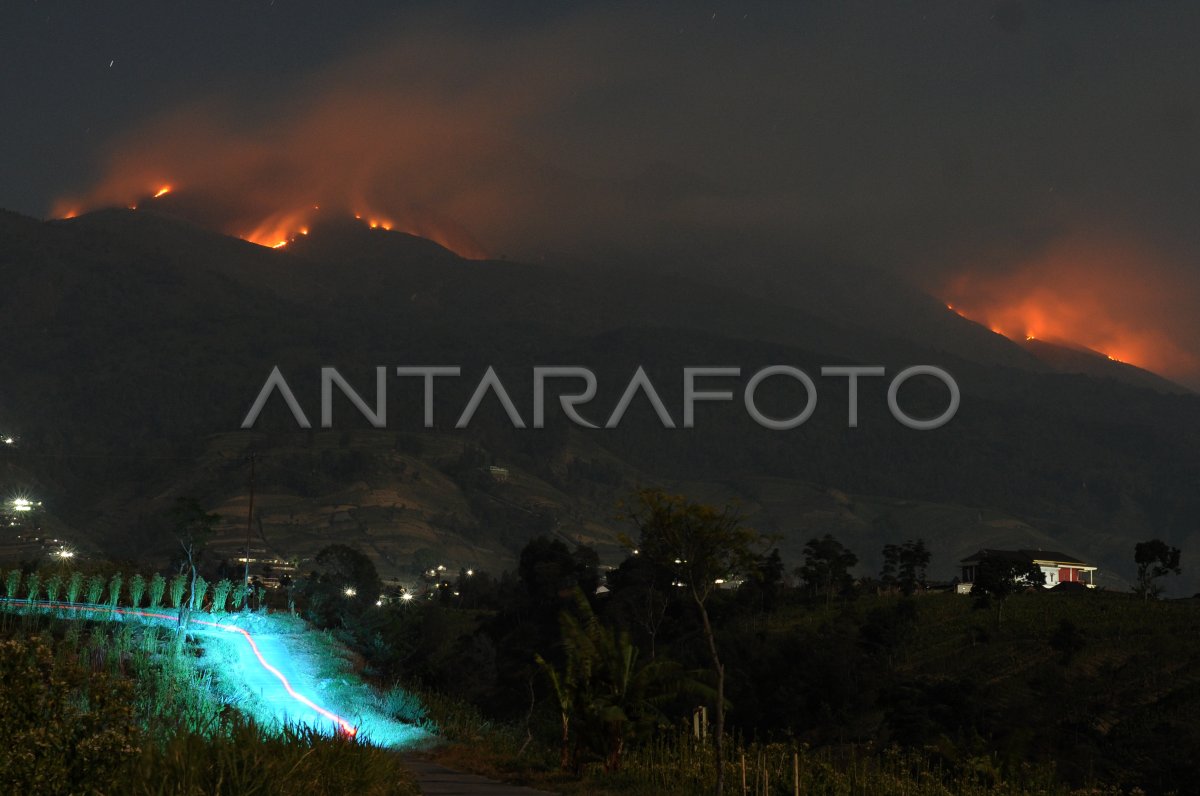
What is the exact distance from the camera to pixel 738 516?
22.2 meters

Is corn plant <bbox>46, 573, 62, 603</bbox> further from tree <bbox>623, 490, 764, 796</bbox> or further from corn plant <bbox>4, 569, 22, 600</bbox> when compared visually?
tree <bbox>623, 490, 764, 796</bbox>

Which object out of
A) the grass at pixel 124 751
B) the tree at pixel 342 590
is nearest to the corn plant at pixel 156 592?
the tree at pixel 342 590

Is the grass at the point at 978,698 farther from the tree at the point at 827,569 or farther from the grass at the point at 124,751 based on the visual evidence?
the grass at the point at 124,751

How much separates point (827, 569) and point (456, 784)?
72.0 meters

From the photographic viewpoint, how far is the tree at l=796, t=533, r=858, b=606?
3494 inches

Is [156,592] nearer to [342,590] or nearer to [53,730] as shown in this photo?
[342,590]

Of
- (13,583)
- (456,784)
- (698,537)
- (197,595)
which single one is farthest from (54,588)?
(698,537)

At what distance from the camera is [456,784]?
790 inches

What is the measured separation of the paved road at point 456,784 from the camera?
18844mm

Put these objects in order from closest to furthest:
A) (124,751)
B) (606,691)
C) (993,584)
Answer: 1. (124,751)
2. (606,691)
3. (993,584)

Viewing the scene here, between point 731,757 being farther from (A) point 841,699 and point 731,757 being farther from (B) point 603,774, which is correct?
(A) point 841,699

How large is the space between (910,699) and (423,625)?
1097 inches

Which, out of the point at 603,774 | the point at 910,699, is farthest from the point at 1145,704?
the point at 603,774

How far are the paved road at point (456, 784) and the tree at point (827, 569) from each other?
6734 centimetres
